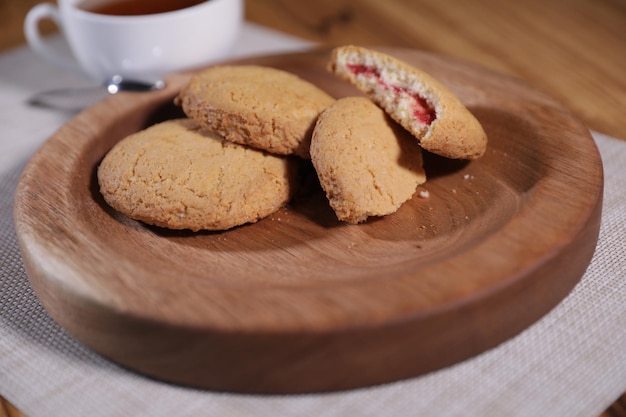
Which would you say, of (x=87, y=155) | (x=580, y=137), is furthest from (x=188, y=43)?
(x=580, y=137)

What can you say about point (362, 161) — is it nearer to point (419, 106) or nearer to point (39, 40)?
point (419, 106)

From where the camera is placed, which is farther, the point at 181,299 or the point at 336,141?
the point at 336,141

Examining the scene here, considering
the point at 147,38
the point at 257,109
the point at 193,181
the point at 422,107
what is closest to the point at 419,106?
the point at 422,107

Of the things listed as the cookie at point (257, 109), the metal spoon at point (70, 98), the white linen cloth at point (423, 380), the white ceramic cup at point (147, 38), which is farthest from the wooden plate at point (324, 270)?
the metal spoon at point (70, 98)

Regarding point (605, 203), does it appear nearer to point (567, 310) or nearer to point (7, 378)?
point (567, 310)

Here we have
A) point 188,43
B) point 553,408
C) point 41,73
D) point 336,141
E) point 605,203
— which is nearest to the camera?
point 553,408

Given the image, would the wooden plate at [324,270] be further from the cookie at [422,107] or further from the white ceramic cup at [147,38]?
the white ceramic cup at [147,38]
